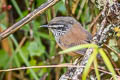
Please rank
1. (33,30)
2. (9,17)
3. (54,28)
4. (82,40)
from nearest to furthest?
(82,40) < (54,28) < (33,30) < (9,17)

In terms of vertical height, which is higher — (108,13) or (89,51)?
(108,13)

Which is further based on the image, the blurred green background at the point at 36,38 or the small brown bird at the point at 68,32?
the blurred green background at the point at 36,38

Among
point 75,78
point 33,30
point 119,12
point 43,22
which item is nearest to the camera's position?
point 75,78

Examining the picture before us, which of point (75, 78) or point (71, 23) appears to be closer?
point (75, 78)

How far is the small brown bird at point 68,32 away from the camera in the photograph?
3176mm

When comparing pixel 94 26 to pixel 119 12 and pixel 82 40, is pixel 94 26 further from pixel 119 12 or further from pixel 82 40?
pixel 119 12

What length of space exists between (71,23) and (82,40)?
0.29 m

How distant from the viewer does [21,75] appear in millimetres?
4879

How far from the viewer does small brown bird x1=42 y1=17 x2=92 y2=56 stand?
3.18m

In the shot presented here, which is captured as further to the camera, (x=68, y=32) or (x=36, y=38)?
(x=36, y=38)

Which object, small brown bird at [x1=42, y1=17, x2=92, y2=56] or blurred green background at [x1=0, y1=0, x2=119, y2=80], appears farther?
blurred green background at [x1=0, y1=0, x2=119, y2=80]

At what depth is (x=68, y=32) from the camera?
11.2ft

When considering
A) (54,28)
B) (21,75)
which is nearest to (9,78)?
(21,75)

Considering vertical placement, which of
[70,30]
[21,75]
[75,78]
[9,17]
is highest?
[9,17]
